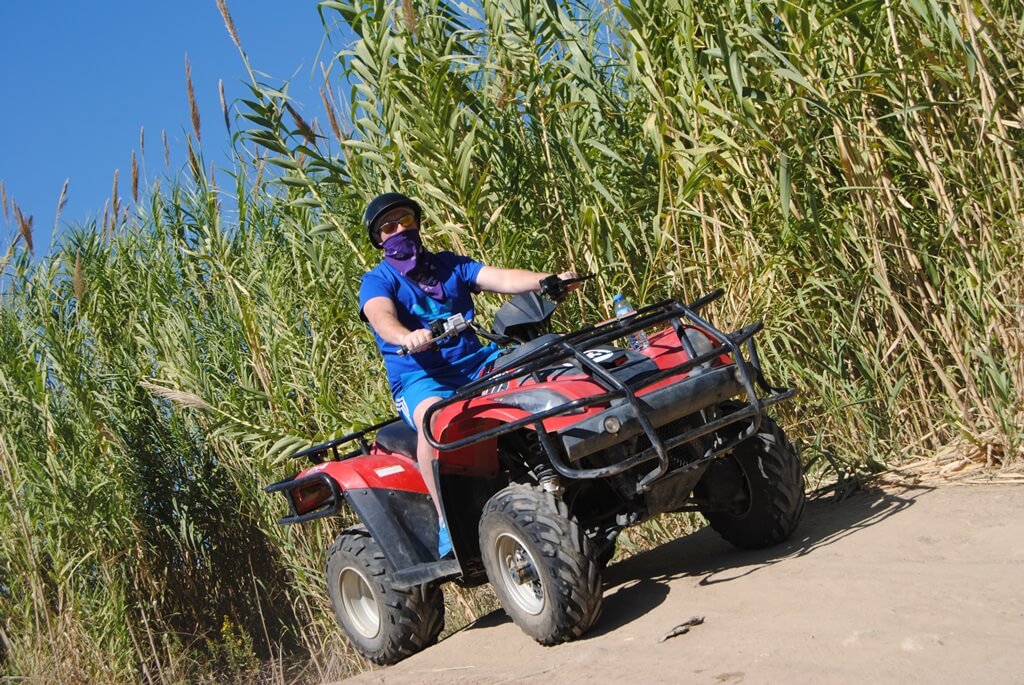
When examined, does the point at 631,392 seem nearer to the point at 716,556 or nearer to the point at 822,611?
the point at 822,611

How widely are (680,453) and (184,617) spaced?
4604 millimetres

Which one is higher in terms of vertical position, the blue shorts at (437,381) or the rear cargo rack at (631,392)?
the blue shorts at (437,381)

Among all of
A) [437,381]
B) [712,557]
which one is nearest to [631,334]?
[437,381]

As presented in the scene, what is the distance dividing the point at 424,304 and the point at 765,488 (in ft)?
5.35

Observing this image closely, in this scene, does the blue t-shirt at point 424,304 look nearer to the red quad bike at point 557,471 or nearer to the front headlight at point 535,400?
the red quad bike at point 557,471

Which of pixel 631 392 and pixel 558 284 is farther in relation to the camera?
pixel 558 284

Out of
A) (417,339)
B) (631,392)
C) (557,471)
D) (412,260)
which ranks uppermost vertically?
(412,260)

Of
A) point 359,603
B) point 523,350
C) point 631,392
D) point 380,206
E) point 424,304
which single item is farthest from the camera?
point 359,603

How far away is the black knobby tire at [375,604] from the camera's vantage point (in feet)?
16.9

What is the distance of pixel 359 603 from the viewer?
18.1ft

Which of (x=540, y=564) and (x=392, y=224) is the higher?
(x=392, y=224)

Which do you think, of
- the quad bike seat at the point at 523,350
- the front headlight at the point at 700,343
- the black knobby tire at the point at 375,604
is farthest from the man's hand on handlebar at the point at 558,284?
the black knobby tire at the point at 375,604

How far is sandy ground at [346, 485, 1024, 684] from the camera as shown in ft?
10.9

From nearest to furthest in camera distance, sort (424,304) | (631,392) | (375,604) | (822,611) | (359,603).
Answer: (822,611) → (631,392) → (424,304) → (375,604) → (359,603)
